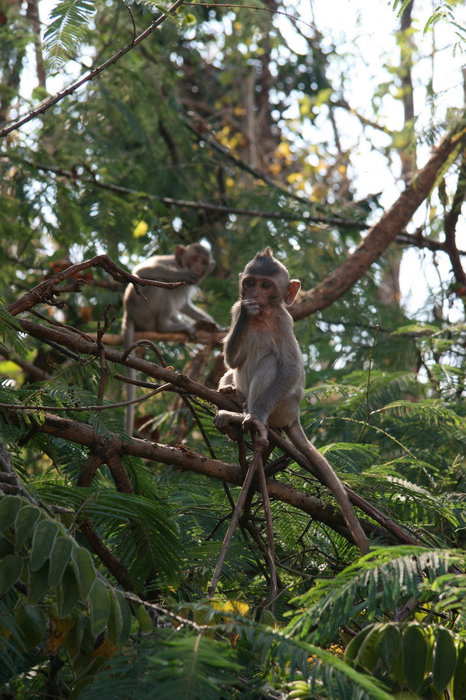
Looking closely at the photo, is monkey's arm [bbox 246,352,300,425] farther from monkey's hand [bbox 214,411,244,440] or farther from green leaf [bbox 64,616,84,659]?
green leaf [bbox 64,616,84,659]

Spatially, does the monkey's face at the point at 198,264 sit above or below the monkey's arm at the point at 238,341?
above

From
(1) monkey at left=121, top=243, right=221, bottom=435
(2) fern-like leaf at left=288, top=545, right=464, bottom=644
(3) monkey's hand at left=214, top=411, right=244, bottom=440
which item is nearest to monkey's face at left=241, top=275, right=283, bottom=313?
(3) monkey's hand at left=214, top=411, right=244, bottom=440

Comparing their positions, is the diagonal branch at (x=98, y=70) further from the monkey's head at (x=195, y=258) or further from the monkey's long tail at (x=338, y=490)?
the monkey's head at (x=195, y=258)

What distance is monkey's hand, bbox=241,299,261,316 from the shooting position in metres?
5.20

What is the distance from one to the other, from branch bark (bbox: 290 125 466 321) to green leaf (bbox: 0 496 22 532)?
19.3ft

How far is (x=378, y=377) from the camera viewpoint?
18.3 feet

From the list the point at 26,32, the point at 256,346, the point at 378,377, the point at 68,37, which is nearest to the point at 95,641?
the point at 68,37

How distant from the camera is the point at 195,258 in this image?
10.7 m

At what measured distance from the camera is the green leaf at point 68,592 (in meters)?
2.03

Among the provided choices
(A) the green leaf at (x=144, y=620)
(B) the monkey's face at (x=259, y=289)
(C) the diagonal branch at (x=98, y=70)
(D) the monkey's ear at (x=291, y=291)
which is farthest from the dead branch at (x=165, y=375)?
(D) the monkey's ear at (x=291, y=291)

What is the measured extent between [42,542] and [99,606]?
0.24 metres

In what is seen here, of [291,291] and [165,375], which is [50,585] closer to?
[165,375]

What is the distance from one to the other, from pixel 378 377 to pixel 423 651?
359 centimetres

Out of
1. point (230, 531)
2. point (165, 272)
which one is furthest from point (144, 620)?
point (165, 272)
